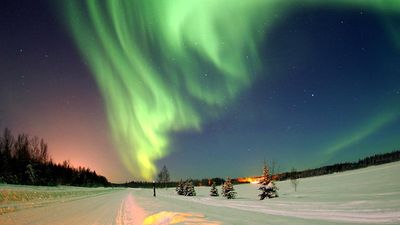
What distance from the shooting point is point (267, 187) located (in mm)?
42906

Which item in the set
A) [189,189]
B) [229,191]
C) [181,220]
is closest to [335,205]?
[181,220]

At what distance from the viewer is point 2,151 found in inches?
2603

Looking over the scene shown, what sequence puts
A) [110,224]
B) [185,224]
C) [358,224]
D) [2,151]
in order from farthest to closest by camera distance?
1. [2,151]
2. [110,224]
3. [185,224]
4. [358,224]

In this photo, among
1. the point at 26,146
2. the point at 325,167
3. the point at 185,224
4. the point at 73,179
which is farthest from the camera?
→ the point at 325,167

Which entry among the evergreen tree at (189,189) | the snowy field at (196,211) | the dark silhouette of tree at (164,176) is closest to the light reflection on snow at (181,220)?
the snowy field at (196,211)

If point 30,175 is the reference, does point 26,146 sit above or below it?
above

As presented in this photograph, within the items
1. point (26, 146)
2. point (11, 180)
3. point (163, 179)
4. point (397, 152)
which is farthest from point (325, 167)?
point (11, 180)

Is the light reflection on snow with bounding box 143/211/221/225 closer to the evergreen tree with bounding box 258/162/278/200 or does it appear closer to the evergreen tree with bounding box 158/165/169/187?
the evergreen tree with bounding box 258/162/278/200

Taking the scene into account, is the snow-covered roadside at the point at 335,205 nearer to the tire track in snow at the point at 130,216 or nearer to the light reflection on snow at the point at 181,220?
the light reflection on snow at the point at 181,220

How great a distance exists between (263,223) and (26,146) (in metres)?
78.9

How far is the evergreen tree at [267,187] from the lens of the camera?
4272cm

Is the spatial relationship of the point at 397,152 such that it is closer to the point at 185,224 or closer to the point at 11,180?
the point at 11,180

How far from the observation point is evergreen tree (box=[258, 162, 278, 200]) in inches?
1682

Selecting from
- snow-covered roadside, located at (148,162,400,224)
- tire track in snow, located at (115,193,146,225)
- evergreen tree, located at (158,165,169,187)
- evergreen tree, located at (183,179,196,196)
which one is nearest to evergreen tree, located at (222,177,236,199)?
snow-covered roadside, located at (148,162,400,224)
